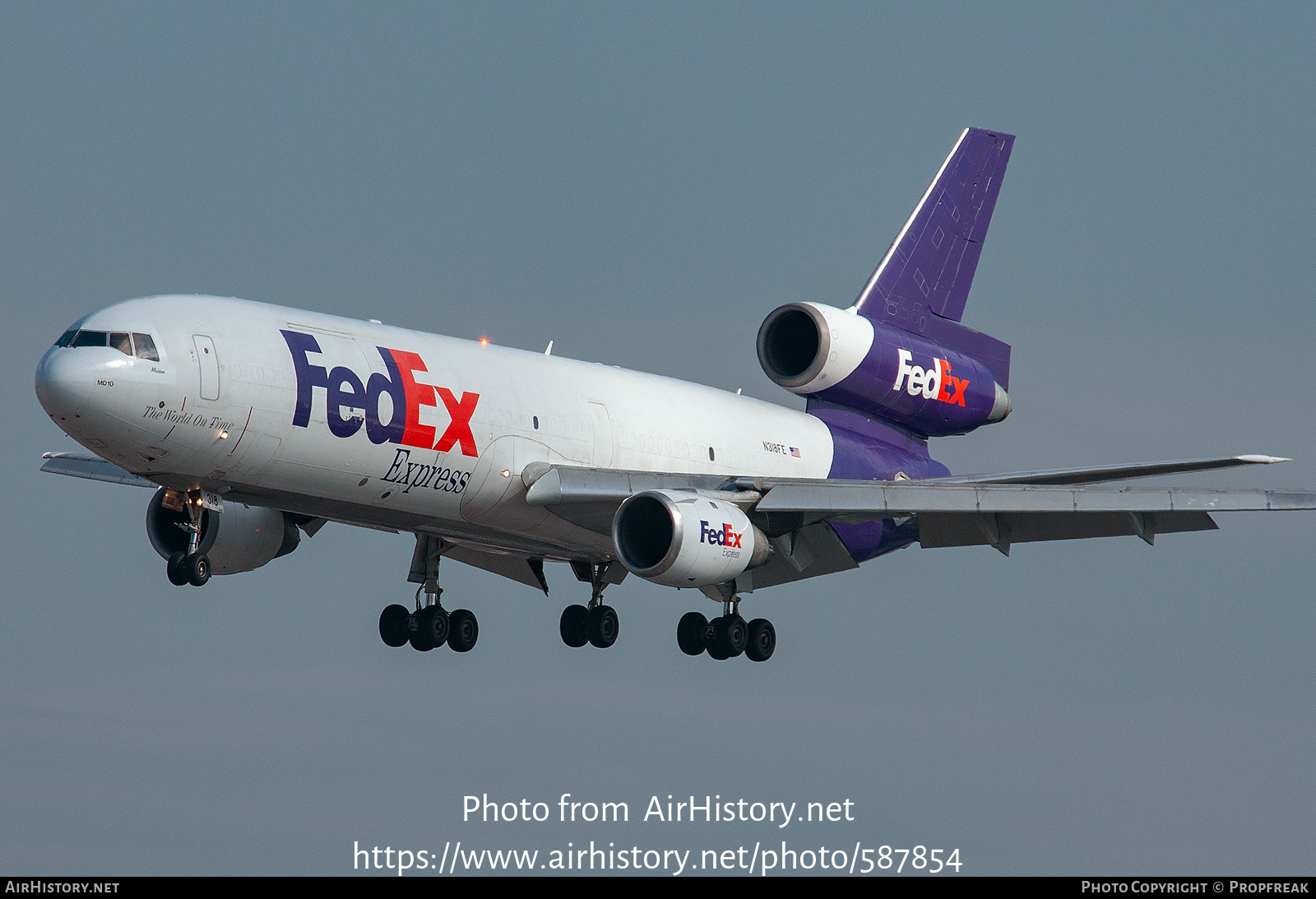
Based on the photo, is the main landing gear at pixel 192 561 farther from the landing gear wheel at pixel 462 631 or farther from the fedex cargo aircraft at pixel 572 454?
the landing gear wheel at pixel 462 631

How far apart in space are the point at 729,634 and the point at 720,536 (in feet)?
12.8

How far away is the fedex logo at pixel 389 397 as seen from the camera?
1109 inches

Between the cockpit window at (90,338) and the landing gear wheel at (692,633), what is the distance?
504 inches

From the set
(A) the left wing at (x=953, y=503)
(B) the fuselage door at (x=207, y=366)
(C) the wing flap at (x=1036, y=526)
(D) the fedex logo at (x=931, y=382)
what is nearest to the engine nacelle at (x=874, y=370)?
(D) the fedex logo at (x=931, y=382)

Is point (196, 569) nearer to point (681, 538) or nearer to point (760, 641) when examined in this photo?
point (681, 538)

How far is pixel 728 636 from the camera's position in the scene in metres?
34.5

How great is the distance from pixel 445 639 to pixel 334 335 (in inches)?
369

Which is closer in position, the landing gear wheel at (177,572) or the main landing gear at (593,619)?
the landing gear wheel at (177,572)

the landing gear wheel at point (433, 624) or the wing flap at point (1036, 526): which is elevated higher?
the wing flap at point (1036, 526)

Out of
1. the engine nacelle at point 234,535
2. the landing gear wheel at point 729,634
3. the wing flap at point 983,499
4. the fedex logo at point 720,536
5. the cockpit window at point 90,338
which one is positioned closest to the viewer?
the cockpit window at point 90,338

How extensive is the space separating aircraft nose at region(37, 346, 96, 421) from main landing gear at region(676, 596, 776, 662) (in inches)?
510

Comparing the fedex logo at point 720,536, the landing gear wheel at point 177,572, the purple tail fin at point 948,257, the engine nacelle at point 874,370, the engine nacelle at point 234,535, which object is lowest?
the landing gear wheel at point 177,572

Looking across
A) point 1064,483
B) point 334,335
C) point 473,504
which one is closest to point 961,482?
point 1064,483

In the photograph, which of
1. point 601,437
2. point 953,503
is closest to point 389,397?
point 601,437
